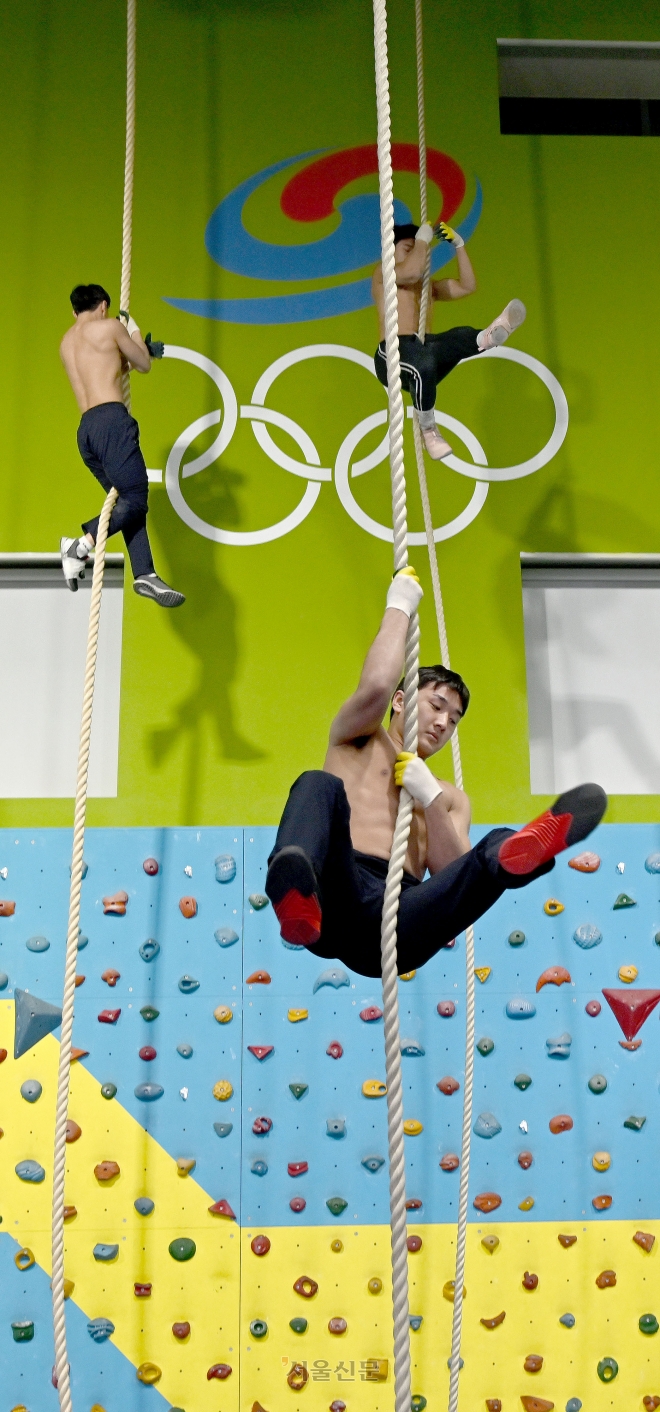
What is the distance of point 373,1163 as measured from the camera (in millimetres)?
4156

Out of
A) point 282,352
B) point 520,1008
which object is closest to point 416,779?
point 520,1008

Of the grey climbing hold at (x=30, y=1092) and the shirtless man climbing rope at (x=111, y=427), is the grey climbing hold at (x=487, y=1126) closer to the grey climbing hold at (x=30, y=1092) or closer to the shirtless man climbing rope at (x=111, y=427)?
the grey climbing hold at (x=30, y=1092)

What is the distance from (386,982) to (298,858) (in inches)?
11.8

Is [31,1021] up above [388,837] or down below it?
below

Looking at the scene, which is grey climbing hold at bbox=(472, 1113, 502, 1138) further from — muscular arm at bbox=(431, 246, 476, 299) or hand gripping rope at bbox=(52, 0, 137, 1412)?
muscular arm at bbox=(431, 246, 476, 299)

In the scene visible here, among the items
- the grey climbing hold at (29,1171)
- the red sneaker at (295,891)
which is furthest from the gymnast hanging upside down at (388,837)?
the grey climbing hold at (29,1171)

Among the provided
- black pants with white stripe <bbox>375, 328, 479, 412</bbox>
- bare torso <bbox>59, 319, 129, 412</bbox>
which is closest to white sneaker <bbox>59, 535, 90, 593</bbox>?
bare torso <bbox>59, 319, 129, 412</bbox>

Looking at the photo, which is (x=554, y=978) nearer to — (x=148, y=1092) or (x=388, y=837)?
(x=148, y=1092)

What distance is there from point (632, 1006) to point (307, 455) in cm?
221

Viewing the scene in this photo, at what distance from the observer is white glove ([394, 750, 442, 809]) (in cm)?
248

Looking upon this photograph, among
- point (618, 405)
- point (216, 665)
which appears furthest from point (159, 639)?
point (618, 405)

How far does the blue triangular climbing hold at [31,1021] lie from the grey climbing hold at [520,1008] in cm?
141

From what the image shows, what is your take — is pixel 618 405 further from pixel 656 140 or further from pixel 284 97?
pixel 284 97

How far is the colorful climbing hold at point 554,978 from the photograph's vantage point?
14.2 feet
